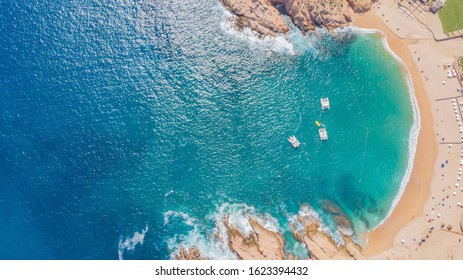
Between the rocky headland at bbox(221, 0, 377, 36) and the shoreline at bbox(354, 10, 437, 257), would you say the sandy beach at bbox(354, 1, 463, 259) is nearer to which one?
the shoreline at bbox(354, 10, 437, 257)

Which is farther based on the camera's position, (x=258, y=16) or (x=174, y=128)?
(x=258, y=16)

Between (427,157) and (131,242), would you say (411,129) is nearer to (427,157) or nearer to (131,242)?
(427,157)

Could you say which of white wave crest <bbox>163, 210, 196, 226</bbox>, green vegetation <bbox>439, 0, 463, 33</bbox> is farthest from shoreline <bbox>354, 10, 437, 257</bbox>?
white wave crest <bbox>163, 210, 196, 226</bbox>

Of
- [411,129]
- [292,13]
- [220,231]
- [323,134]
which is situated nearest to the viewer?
[220,231]

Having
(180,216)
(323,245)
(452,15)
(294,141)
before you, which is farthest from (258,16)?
(323,245)

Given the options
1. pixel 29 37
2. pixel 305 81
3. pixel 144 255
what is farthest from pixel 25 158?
pixel 305 81

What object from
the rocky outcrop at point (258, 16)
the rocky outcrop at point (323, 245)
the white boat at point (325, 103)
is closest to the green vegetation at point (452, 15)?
the white boat at point (325, 103)
